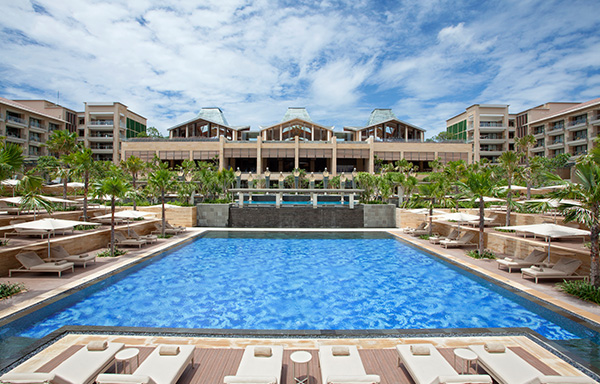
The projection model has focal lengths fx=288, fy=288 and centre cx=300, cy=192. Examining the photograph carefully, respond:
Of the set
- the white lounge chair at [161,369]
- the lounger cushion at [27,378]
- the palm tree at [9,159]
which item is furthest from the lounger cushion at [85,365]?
the palm tree at [9,159]

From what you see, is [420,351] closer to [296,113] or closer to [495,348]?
[495,348]

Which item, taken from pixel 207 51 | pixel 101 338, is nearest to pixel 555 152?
pixel 207 51

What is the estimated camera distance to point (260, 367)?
4262 millimetres

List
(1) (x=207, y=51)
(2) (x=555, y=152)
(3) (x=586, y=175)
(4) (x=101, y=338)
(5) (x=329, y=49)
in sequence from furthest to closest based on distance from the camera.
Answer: (2) (x=555, y=152), (5) (x=329, y=49), (1) (x=207, y=51), (3) (x=586, y=175), (4) (x=101, y=338)

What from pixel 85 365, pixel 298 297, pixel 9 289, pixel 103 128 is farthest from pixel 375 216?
pixel 103 128

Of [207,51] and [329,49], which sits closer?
[207,51]

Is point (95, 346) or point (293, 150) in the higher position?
point (293, 150)

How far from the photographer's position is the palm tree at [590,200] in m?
7.54

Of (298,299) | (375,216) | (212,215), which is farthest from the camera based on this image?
(375,216)

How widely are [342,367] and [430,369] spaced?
4.29ft

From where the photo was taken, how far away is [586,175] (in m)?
7.62

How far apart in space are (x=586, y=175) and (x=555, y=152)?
58.1 meters

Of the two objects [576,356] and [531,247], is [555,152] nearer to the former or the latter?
[531,247]

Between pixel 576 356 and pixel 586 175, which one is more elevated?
pixel 586 175
